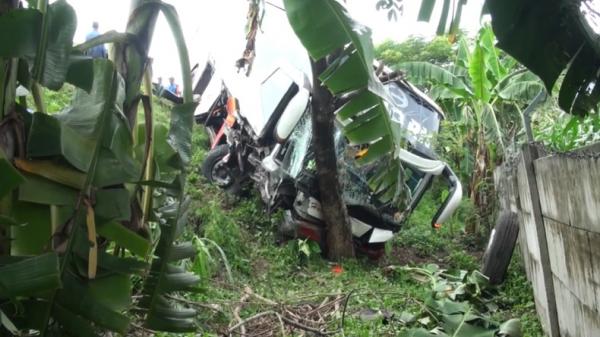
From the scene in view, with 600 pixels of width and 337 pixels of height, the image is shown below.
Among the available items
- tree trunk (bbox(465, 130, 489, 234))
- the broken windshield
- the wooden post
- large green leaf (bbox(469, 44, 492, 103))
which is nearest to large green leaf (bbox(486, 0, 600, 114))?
the wooden post

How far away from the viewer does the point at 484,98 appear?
288 inches

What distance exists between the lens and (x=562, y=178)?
2441 millimetres

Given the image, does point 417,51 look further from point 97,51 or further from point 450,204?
point 97,51

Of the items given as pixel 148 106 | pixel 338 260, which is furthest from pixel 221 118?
pixel 148 106

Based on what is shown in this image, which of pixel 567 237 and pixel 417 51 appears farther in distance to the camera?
pixel 417 51

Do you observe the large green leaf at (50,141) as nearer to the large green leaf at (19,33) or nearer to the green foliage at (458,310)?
the large green leaf at (19,33)

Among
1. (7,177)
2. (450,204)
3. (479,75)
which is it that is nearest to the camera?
(7,177)

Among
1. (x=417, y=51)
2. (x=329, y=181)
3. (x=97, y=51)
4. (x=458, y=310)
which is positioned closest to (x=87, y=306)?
(x=97, y=51)

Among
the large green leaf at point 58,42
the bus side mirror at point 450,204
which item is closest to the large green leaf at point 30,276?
the large green leaf at point 58,42

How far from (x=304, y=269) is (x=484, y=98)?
3442mm

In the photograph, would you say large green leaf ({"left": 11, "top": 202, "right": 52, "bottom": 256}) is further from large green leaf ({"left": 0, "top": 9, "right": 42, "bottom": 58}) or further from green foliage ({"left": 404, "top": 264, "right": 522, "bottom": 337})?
green foliage ({"left": 404, "top": 264, "right": 522, "bottom": 337})

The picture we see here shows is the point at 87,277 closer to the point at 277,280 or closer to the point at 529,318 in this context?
the point at 529,318

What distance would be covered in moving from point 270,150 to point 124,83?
5.57 metres

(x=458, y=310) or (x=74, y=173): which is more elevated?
(x=74, y=173)
